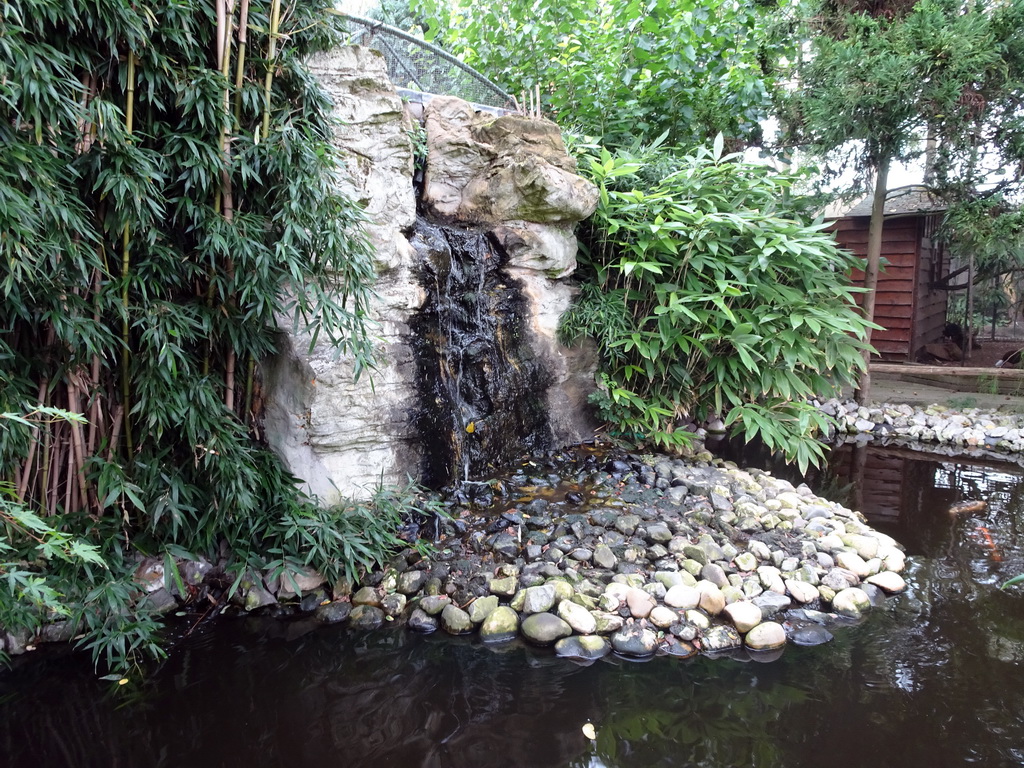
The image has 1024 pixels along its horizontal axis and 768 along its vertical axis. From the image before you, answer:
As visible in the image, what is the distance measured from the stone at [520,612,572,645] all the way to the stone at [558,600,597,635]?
1.0 inches

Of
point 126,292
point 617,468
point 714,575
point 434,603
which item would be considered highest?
point 126,292

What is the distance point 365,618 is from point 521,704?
86 centimetres

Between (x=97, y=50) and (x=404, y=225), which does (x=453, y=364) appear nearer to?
(x=404, y=225)

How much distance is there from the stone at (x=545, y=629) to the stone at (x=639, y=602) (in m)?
0.32

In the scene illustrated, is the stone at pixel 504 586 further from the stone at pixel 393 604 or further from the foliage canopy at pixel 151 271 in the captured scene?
the foliage canopy at pixel 151 271

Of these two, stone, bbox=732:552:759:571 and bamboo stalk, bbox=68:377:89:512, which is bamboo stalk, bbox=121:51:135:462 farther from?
stone, bbox=732:552:759:571

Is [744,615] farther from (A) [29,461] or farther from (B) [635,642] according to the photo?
(A) [29,461]

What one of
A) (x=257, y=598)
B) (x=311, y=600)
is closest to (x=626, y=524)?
(x=311, y=600)

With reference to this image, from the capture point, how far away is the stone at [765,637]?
2615mm

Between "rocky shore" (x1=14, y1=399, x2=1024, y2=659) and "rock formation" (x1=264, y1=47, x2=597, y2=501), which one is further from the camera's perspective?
"rock formation" (x1=264, y1=47, x2=597, y2=501)

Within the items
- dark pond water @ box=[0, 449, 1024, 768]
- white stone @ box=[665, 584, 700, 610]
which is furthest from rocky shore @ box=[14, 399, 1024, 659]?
dark pond water @ box=[0, 449, 1024, 768]

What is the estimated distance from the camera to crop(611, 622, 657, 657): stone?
257 centimetres

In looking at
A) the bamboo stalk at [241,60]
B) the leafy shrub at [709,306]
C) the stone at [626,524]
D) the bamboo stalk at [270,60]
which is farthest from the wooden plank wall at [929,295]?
the bamboo stalk at [241,60]

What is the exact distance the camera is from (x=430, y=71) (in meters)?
5.64
